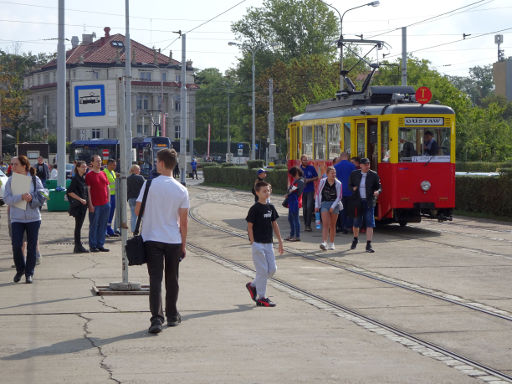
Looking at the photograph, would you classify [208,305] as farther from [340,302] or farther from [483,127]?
[483,127]

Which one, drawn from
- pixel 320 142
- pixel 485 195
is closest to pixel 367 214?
pixel 320 142

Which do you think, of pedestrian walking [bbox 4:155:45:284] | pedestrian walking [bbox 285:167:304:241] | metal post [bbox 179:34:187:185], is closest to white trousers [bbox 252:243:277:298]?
pedestrian walking [bbox 4:155:45:284]

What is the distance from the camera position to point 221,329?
8.77 m

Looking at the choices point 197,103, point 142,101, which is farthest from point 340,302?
point 197,103

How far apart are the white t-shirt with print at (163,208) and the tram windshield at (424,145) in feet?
40.1

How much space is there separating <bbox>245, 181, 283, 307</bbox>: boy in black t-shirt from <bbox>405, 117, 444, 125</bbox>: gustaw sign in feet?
32.9

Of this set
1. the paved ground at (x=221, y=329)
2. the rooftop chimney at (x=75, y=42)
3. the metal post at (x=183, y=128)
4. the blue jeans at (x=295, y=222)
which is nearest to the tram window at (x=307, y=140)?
the blue jeans at (x=295, y=222)

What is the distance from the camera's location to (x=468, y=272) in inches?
533

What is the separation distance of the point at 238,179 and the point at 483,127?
48.1 feet

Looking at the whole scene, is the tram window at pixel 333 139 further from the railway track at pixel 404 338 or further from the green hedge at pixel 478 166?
the green hedge at pixel 478 166

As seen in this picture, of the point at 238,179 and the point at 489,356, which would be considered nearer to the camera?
the point at 489,356

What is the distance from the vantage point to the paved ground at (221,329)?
22.7ft

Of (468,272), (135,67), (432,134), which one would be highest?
(135,67)

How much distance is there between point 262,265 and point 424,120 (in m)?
10.8
